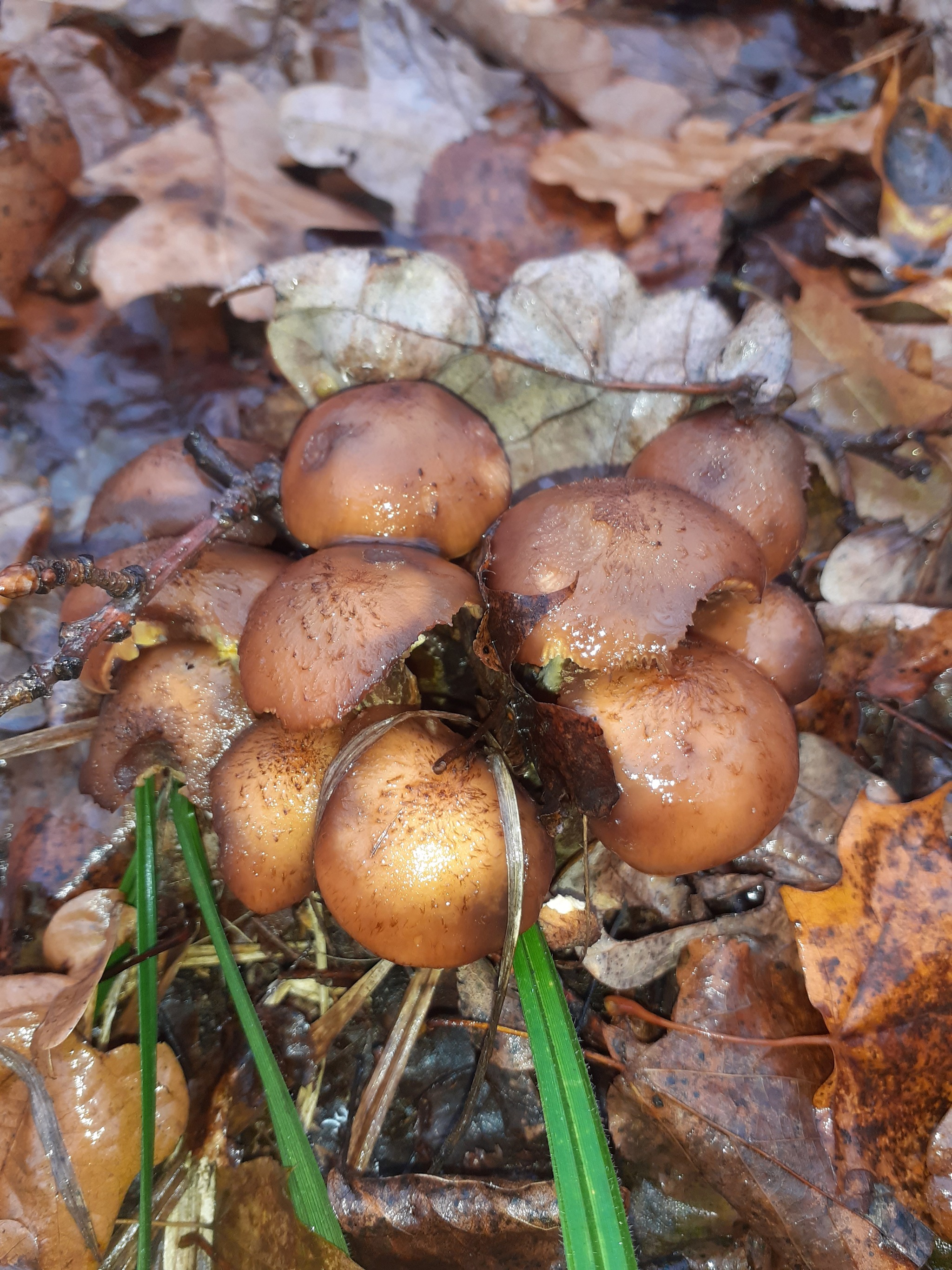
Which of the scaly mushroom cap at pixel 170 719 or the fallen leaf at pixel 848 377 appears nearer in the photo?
the scaly mushroom cap at pixel 170 719

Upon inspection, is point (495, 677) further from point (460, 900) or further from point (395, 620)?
point (460, 900)

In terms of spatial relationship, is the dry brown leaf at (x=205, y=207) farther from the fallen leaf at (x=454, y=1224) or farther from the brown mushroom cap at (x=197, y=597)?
the fallen leaf at (x=454, y=1224)

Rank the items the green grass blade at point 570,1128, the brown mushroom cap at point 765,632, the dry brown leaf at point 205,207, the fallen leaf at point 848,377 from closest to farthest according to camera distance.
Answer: the green grass blade at point 570,1128, the brown mushroom cap at point 765,632, the fallen leaf at point 848,377, the dry brown leaf at point 205,207

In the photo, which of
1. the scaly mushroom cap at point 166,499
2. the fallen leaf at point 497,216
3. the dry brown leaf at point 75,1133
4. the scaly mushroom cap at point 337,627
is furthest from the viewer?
the fallen leaf at point 497,216

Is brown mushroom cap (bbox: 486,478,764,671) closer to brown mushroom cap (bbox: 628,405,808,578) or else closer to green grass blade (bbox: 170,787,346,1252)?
brown mushroom cap (bbox: 628,405,808,578)

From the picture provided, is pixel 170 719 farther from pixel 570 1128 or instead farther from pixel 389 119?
pixel 389 119

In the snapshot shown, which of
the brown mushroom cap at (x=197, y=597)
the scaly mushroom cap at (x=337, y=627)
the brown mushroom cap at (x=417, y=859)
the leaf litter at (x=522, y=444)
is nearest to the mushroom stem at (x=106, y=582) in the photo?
the brown mushroom cap at (x=197, y=597)

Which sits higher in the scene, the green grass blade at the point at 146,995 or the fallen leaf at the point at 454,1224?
the green grass blade at the point at 146,995

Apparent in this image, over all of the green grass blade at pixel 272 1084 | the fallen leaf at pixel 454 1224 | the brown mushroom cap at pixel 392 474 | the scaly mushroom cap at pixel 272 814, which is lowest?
the fallen leaf at pixel 454 1224
